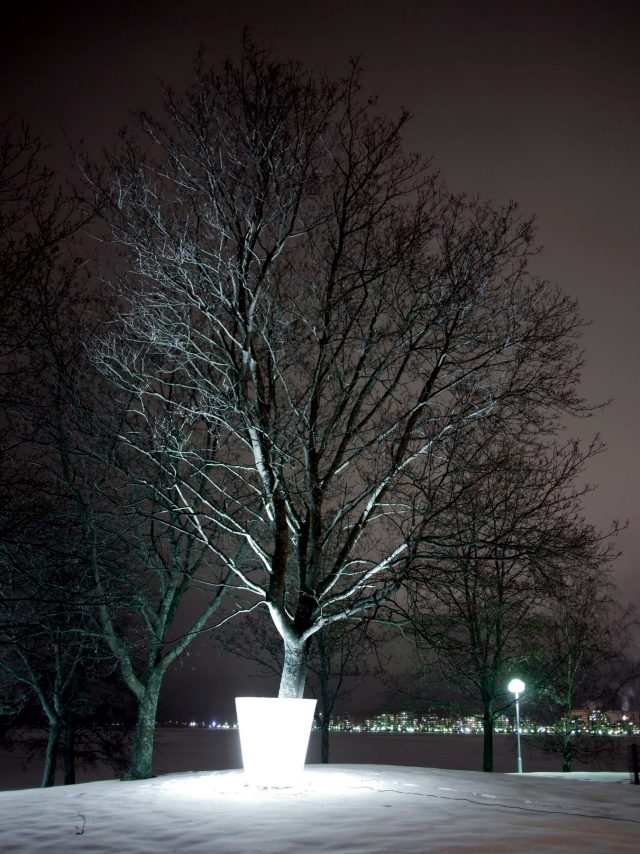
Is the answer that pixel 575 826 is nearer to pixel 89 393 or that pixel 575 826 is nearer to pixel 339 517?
pixel 339 517

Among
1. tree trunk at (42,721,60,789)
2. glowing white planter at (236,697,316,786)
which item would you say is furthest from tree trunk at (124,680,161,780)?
tree trunk at (42,721,60,789)

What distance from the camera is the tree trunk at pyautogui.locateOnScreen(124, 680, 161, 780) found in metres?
12.5

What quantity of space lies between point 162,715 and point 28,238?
70.9 ft

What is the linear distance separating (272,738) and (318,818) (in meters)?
2.68

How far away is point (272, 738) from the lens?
8.29 m

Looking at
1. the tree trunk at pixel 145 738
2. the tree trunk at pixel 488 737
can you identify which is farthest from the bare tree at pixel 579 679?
the tree trunk at pixel 145 738

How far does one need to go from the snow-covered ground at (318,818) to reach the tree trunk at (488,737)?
10634 mm

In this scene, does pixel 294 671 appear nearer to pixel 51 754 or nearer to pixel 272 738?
pixel 272 738

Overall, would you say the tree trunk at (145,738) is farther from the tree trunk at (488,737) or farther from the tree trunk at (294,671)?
the tree trunk at (488,737)

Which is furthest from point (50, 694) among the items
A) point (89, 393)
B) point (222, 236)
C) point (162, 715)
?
point (222, 236)

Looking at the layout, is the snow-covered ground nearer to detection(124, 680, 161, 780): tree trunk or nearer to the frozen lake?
detection(124, 680, 161, 780): tree trunk

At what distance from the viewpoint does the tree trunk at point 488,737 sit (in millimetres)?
18469

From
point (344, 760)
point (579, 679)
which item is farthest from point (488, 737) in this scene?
point (344, 760)

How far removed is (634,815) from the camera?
6.57 meters
